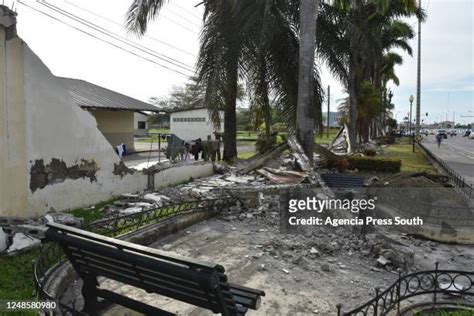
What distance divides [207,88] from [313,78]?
150 inches

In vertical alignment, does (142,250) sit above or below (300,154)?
below

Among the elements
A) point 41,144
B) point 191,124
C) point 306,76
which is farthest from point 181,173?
point 191,124

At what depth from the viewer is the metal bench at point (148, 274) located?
2.81 metres

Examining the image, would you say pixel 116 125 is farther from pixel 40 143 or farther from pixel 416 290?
pixel 416 290

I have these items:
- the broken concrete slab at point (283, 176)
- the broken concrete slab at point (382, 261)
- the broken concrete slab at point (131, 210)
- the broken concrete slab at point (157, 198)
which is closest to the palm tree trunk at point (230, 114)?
the broken concrete slab at point (283, 176)

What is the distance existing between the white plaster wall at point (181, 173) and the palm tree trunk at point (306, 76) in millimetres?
3450

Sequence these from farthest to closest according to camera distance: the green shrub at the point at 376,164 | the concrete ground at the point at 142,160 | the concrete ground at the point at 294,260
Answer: the green shrub at the point at 376,164 → the concrete ground at the point at 142,160 → the concrete ground at the point at 294,260

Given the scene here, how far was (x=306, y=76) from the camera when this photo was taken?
45.0 feet

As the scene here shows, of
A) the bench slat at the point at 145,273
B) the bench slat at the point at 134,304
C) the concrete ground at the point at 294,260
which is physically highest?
the bench slat at the point at 145,273

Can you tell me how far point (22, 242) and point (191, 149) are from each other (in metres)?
12.8

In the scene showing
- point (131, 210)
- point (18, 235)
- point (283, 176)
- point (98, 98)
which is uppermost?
point (98, 98)

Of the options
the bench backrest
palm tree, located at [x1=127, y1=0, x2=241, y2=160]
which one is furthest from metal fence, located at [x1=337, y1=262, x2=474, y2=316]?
palm tree, located at [x1=127, y1=0, x2=241, y2=160]

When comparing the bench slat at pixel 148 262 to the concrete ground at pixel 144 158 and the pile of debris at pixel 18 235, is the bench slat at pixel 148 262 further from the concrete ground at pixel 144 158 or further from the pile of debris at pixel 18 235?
the concrete ground at pixel 144 158
